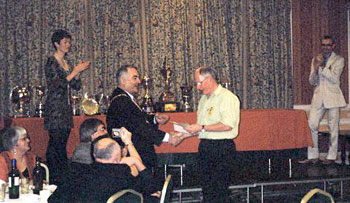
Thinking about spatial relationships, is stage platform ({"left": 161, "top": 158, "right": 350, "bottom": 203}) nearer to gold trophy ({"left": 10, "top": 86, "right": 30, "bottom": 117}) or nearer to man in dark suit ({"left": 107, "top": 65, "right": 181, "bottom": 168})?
man in dark suit ({"left": 107, "top": 65, "right": 181, "bottom": 168})

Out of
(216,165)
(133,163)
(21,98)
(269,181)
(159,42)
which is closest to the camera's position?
(133,163)

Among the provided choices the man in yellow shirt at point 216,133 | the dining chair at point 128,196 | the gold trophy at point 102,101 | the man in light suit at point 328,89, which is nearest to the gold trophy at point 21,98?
the gold trophy at point 102,101

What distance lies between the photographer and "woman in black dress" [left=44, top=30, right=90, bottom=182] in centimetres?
558

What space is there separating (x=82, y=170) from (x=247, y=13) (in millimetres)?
6557

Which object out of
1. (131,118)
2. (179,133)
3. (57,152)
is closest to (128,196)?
(131,118)

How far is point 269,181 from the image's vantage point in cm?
567

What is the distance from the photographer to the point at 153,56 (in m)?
8.84

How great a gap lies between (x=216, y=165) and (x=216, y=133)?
0.91 ft

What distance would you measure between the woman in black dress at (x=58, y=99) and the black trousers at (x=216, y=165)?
1765 millimetres

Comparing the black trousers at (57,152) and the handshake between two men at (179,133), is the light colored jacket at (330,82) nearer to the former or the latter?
the handshake between two men at (179,133)

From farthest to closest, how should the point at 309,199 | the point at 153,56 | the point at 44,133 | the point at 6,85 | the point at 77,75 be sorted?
the point at 153,56
the point at 6,85
the point at 44,133
the point at 77,75
the point at 309,199

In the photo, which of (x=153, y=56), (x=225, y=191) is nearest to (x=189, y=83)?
(x=153, y=56)

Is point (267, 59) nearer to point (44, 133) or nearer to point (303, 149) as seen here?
point (303, 149)

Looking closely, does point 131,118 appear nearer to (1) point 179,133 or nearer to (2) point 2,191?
(1) point 179,133
